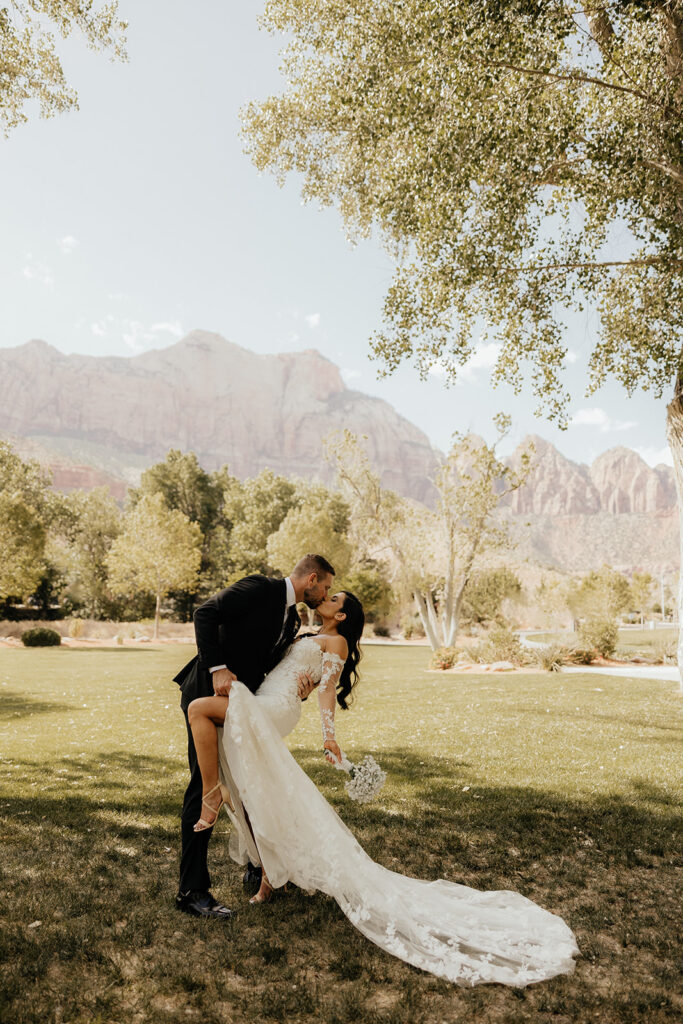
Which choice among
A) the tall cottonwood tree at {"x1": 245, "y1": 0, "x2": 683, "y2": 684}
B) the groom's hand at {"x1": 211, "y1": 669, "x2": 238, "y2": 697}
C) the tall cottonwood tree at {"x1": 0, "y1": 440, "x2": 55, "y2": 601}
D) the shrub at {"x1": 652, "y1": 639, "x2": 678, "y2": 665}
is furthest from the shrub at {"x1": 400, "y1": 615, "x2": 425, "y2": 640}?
the groom's hand at {"x1": 211, "y1": 669, "x2": 238, "y2": 697}

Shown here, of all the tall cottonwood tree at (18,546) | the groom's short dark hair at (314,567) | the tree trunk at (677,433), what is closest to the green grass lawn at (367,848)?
the groom's short dark hair at (314,567)

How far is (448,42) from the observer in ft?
29.2

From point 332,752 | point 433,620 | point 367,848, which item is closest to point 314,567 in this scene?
point 332,752

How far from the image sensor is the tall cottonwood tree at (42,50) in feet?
33.7

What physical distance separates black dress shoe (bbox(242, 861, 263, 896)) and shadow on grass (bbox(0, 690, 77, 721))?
8.71 meters

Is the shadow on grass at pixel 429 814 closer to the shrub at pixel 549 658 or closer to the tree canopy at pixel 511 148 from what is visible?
the tree canopy at pixel 511 148

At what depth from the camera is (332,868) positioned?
4.16m

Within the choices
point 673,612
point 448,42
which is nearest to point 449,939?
point 448,42

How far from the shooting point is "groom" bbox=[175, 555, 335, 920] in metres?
4.36

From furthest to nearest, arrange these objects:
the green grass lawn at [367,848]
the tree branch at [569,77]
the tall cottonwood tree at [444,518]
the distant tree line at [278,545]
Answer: the distant tree line at [278,545] < the tall cottonwood tree at [444,518] < the tree branch at [569,77] < the green grass lawn at [367,848]

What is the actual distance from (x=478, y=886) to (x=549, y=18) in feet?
36.2

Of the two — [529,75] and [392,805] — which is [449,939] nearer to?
[392,805]

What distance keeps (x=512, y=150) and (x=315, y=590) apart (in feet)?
27.4

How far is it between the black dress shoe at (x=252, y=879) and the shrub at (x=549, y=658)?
60.9 feet
